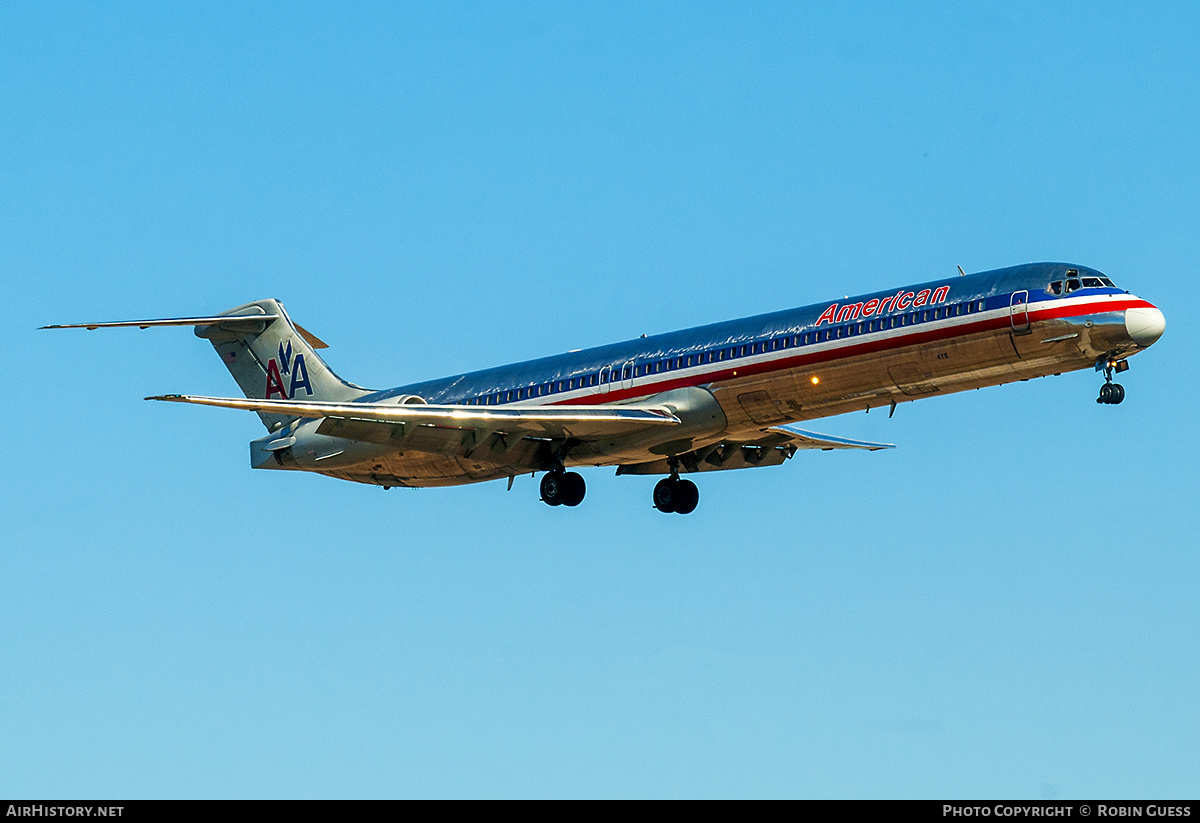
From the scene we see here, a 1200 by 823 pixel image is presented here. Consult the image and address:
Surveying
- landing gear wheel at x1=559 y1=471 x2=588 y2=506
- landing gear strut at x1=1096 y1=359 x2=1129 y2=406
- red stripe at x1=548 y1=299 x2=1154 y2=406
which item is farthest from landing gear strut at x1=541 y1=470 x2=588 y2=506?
landing gear strut at x1=1096 y1=359 x2=1129 y2=406

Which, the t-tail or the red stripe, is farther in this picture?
the t-tail

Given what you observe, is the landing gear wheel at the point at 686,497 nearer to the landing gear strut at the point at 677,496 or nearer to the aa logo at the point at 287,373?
the landing gear strut at the point at 677,496

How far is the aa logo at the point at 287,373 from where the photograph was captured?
4547 centimetres

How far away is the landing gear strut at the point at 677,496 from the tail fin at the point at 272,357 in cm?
974

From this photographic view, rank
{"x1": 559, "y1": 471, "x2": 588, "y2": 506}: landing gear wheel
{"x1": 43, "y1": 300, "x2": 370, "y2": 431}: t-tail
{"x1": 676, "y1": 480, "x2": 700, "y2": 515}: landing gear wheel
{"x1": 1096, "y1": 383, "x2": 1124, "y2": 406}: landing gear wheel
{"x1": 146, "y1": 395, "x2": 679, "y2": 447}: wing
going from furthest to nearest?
{"x1": 43, "y1": 300, "x2": 370, "y2": 431}: t-tail < {"x1": 676, "y1": 480, "x2": 700, "y2": 515}: landing gear wheel < {"x1": 559, "y1": 471, "x2": 588, "y2": 506}: landing gear wheel < {"x1": 146, "y1": 395, "x2": 679, "y2": 447}: wing < {"x1": 1096, "y1": 383, "x2": 1124, "y2": 406}: landing gear wheel

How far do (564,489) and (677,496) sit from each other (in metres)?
3.56

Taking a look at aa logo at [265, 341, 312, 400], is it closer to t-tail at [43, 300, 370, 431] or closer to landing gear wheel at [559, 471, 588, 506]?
t-tail at [43, 300, 370, 431]

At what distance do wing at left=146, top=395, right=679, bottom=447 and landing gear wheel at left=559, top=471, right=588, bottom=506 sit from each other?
3.39 feet

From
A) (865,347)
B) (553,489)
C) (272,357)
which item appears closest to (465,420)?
(553,489)

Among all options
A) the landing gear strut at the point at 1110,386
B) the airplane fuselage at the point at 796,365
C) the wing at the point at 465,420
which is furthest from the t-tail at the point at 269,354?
the landing gear strut at the point at 1110,386

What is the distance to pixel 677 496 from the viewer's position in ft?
134

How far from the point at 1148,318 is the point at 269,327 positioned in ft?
78.8

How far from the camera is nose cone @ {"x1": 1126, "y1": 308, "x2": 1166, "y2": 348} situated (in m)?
32.2

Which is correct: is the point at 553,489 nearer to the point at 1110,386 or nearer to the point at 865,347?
the point at 865,347
